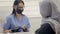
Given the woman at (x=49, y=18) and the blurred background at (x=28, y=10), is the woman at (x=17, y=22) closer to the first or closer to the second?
the blurred background at (x=28, y=10)

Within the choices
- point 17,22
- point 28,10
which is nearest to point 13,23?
point 17,22

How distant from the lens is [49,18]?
1176 millimetres

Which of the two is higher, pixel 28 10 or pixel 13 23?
pixel 28 10

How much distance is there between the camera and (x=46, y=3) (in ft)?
3.99

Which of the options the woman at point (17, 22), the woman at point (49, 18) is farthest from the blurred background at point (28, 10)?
the woman at point (49, 18)

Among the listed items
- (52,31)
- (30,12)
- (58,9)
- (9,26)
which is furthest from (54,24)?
(30,12)

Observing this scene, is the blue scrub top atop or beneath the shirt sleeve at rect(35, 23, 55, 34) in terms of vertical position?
beneath

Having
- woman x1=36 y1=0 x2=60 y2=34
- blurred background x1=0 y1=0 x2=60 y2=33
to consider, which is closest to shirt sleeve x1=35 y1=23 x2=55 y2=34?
woman x1=36 y1=0 x2=60 y2=34

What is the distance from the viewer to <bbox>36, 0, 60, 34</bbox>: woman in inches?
43.8

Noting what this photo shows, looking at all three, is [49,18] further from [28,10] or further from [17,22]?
[28,10]

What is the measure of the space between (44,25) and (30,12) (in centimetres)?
158

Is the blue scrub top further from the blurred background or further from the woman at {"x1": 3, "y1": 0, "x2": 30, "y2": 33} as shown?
the blurred background

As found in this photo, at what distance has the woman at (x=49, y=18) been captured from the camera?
1113 millimetres

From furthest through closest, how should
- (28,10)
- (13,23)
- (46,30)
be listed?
(28,10)
(13,23)
(46,30)
